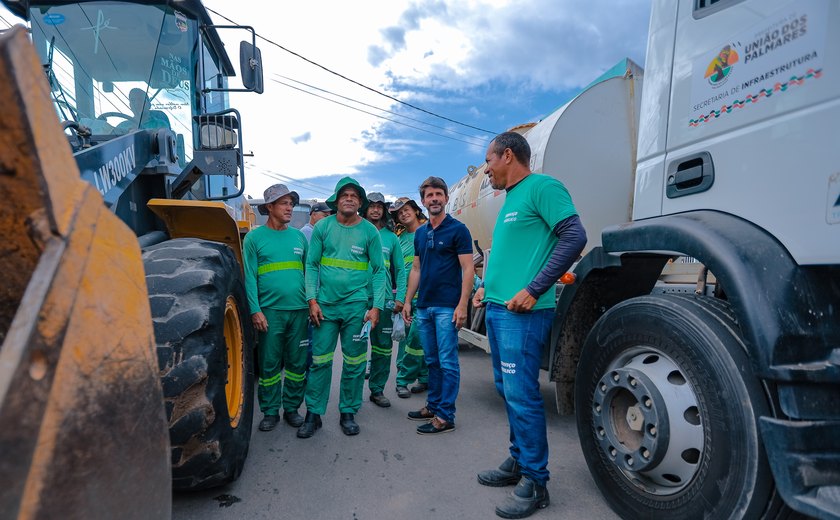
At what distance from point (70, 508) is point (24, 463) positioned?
0.15m

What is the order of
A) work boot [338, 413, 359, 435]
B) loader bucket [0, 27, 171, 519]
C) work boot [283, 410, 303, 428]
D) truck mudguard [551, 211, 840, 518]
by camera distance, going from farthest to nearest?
work boot [283, 410, 303, 428]
work boot [338, 413, 359, 435]
truck mudguard [551, 211, 840, 518]
loader bucket [0, 27, 171, 519]

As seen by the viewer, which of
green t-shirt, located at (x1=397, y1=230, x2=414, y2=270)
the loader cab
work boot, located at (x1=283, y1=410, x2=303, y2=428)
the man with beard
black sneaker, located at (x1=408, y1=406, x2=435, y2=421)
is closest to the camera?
the man with beard

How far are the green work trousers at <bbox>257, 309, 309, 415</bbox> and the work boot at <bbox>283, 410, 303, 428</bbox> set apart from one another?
0.12ft

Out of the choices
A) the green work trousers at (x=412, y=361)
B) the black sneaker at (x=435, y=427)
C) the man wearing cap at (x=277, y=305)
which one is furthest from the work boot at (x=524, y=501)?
the green work trousers at (x=412, y=361)

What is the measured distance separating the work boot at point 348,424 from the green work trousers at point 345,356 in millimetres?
48

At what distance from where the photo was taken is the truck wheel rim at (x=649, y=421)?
206 cm

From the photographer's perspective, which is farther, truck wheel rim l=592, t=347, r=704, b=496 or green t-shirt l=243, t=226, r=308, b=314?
green t-shirt l=243, t=226, r=308, b=314

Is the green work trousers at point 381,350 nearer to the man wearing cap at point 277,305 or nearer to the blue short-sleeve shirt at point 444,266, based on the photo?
the blue short-sleeve shirt at point 444,266

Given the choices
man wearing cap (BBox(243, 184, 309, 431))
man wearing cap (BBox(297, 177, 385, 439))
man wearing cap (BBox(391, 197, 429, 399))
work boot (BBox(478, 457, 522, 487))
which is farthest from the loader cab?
work boot (BBox(478, 457, 522, 487))

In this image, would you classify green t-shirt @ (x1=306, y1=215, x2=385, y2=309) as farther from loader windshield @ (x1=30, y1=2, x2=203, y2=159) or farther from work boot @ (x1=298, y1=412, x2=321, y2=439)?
loader windshield @ (x1=30, y1=2, x2=203, y2=159)

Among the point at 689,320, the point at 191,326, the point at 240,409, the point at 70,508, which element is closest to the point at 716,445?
the point at 689,320

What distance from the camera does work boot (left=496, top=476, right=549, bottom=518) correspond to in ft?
8.55

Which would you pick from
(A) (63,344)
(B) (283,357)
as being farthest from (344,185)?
(A) (63,344)

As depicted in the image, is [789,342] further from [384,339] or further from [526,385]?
[384,339]
